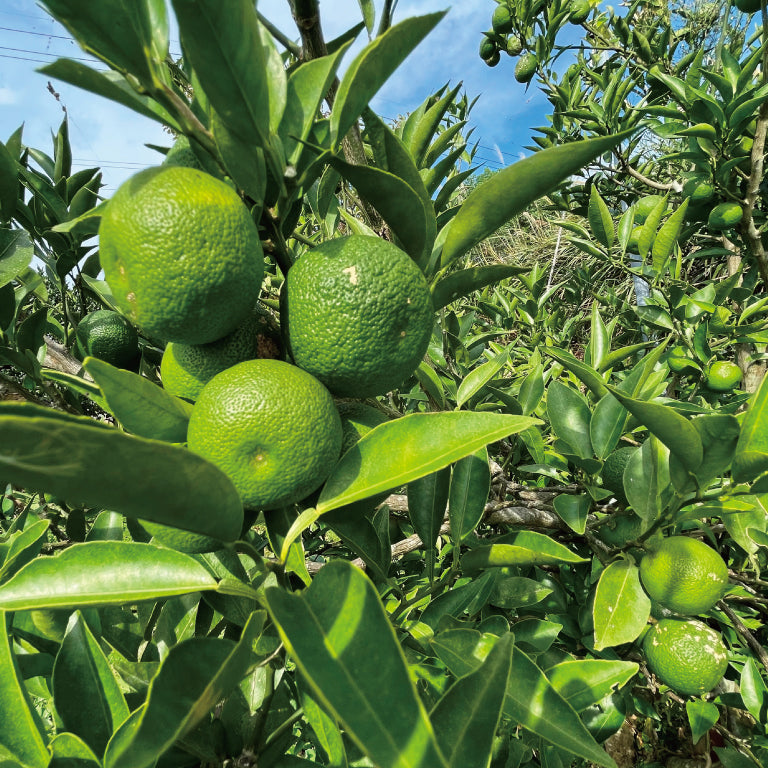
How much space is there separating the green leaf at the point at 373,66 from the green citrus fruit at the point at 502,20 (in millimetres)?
2299

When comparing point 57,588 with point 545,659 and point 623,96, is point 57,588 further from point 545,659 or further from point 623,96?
point 623,96

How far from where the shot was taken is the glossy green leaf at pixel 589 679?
0.77 metres

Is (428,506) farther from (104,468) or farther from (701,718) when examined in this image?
(701,718)

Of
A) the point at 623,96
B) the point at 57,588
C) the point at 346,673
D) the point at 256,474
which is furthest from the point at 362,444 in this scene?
the point at 623,96

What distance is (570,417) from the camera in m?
1.08

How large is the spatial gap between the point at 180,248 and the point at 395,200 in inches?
9.9

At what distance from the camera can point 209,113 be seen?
560 mm

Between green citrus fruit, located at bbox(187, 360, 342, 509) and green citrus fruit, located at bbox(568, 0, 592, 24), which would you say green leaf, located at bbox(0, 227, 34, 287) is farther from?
green citrus fruit, located at bbox(568, 0, 592, 24)

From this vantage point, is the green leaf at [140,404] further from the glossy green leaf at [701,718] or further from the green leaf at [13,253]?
the glossy green leaf at [701,718]

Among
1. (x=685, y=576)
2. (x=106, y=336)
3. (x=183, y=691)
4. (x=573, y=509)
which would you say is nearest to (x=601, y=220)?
(x=573, y=509)

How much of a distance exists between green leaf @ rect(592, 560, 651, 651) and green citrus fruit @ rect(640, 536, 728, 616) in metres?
0.02

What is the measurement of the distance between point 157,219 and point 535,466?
873 millimetres

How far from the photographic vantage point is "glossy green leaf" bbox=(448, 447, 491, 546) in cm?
83

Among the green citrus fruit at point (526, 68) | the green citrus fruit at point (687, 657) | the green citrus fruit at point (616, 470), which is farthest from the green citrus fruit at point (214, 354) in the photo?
the green citrus fruit at point (526, 68)
